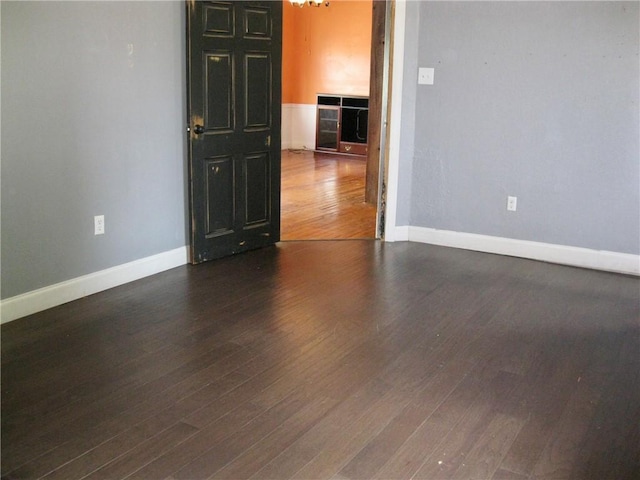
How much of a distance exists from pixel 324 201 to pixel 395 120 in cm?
190

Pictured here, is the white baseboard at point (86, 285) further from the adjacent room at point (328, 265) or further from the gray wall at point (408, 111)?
the gray wall at point (408, 111)

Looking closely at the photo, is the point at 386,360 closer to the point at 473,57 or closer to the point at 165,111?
the point at 165,111

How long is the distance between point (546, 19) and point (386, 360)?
2.92m

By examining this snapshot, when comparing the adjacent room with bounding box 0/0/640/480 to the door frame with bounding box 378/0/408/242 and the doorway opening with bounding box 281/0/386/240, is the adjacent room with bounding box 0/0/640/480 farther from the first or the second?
the doorway opening with bounding box 281/0/386/240

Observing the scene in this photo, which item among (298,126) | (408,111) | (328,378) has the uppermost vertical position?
(408,111)

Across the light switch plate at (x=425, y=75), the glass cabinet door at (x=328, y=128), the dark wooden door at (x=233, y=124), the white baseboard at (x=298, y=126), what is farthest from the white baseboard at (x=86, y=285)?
the white baseboard at (x=298, y=126)

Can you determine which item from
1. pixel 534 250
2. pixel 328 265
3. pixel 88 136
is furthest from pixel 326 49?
pixel 88 136

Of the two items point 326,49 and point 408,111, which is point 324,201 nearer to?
point 408,111

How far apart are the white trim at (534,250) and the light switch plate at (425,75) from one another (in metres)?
1.16

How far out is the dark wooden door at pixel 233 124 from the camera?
175 inches

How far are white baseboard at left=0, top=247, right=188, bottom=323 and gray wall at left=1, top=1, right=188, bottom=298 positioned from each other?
0.15 ft

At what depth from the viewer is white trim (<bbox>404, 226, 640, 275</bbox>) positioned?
4.74m

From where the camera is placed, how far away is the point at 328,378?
2990mm

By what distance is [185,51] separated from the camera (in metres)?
4.36
